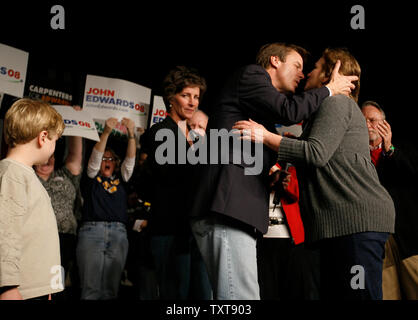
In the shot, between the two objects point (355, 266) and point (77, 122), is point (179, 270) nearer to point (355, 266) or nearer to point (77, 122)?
point (355, 266)

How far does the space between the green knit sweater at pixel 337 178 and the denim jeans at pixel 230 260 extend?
0.30 metres

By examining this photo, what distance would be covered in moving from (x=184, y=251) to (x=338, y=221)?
955 mm

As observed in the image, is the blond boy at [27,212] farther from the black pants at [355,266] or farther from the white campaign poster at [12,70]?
the white campaign poster at [12,70]

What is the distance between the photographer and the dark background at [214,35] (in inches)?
144

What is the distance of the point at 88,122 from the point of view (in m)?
3.24

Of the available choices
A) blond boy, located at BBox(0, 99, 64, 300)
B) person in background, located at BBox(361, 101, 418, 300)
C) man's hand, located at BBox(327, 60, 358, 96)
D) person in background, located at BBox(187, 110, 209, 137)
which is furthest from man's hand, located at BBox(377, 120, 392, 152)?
blond boy, located at BBox(0, 99, 64, 300)

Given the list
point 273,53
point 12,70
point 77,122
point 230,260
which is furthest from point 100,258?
point 273,53

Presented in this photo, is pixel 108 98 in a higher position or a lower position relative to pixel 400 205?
higher

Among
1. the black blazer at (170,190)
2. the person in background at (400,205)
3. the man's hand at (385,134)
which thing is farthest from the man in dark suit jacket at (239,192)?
the person in background at (400,205)

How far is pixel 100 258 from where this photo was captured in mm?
3113

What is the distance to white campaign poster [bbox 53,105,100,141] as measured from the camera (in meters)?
3.13

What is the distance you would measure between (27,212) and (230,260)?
2.58ft
